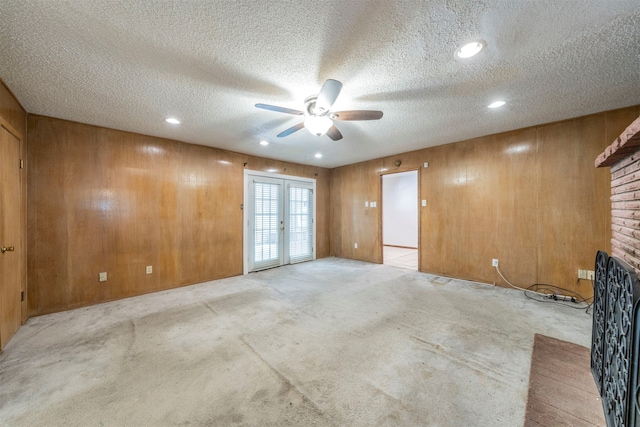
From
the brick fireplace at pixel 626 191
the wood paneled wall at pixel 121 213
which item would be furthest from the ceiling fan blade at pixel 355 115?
the wood paneled wall at pixel 121 213

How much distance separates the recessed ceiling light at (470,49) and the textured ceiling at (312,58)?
5 centimetres

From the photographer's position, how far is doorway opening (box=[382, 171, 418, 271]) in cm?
783

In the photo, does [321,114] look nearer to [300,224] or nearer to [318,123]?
[318,123]

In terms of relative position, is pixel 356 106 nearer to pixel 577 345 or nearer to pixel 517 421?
pixel 517 421

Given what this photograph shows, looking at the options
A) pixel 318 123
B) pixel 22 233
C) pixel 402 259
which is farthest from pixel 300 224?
pixel 22 233

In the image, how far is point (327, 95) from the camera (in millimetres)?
1952

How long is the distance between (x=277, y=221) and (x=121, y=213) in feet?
9.07

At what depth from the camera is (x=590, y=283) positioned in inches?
123

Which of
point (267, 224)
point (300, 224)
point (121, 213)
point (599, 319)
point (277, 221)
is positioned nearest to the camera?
point (599, 319)

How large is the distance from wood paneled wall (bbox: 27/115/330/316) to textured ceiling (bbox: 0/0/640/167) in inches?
21.2

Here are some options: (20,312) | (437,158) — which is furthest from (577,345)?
(20,312)

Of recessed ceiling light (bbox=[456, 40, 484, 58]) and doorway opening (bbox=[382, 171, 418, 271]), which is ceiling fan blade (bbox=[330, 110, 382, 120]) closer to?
recessed ceiling light (bbox=[456, 40, 484, 58])

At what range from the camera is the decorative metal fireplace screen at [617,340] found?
0.99 metres

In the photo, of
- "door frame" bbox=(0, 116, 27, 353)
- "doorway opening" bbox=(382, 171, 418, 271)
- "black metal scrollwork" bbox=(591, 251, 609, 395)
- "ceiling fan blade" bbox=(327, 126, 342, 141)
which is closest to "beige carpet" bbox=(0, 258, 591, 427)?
"door frame" bbox=(0, 116, 27, 353)
